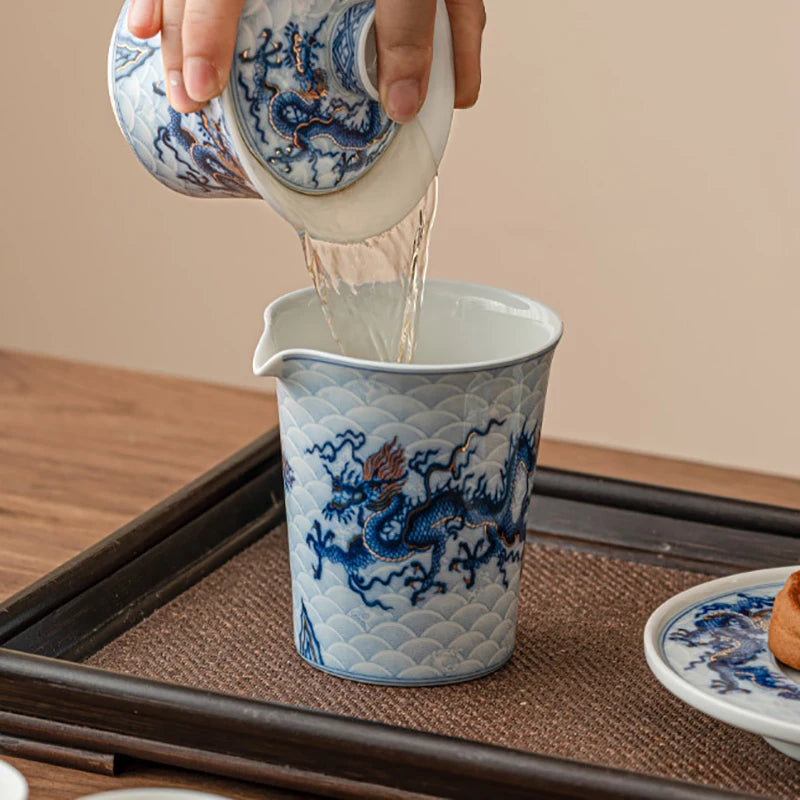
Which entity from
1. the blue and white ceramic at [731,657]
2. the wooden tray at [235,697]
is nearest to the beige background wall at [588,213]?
the wooden tray at [235,697]

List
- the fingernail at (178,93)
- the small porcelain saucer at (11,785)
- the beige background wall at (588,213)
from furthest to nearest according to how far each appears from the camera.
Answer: the beige background wall at (588,213) < the fingernail at (178,93) < the small porcelain saucer at (11,785)

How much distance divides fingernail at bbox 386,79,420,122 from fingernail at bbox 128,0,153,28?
→ 12 centimetres

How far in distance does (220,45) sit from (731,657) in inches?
14.1

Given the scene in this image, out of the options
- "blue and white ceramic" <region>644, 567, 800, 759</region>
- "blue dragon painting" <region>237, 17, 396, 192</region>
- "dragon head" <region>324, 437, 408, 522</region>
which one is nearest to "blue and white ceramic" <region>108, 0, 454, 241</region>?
"blue dragon painting" <region>237, 17, 396, 192</region>

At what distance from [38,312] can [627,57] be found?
1.14 m

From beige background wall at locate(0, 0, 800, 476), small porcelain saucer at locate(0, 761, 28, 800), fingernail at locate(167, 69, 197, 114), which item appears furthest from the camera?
beige background wall at locate(0, 0, 800, 476)

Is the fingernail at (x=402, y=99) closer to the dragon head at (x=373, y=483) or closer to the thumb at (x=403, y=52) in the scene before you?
the thumb at (x=403, y=52)

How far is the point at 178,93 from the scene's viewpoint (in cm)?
58

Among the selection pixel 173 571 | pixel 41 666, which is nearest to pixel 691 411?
pixel 173 571

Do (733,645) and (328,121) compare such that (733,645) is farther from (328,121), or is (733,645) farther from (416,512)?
(328,121)

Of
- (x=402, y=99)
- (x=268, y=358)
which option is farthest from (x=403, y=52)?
(x=268, y=358)

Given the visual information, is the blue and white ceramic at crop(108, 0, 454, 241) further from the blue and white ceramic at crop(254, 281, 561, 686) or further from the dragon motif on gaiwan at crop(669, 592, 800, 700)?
the dragon motif on gaiwan at crop(669, 592, 800, 700)

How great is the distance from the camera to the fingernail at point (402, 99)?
63cm

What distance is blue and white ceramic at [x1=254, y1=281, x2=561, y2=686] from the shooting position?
0.60m
